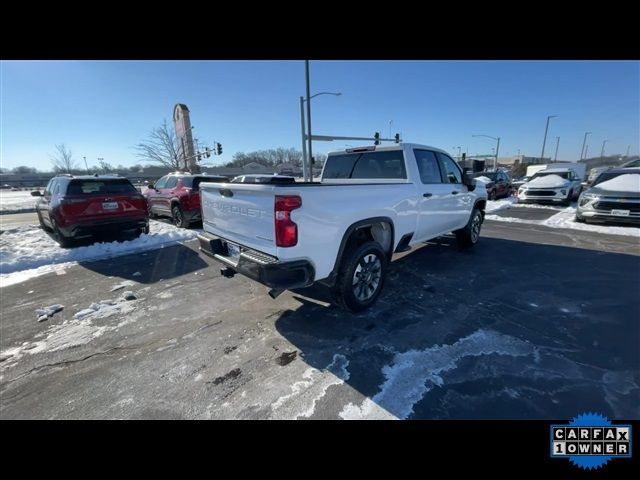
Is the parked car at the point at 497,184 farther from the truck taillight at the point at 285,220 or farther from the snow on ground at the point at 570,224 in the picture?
the truck taillight at the point at 285,220

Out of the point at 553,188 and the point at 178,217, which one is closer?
the point at 178,217

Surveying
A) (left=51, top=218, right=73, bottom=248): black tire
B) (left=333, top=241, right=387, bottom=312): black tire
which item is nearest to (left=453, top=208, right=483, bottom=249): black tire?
(left=333, top=241, right=387, bottom=312): black tire

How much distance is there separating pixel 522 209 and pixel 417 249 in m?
9.84

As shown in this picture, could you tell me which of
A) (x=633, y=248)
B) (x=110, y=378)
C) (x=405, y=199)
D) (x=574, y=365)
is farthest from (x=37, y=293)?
Answer: (x=633, y=248)

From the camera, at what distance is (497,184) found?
16.8 meters

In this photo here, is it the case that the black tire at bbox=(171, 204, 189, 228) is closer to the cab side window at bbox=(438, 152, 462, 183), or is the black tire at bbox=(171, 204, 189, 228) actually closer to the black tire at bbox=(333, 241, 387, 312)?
the black tire at bbox=(333, 241, 387, 312)

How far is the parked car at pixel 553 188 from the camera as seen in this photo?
13344 millimetres

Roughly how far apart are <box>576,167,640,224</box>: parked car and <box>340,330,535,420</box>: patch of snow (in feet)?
28.5

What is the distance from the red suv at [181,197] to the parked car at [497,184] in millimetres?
14946

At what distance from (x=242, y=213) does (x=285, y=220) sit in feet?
2.40

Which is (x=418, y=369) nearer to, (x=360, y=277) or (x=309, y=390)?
(x=309, y=390)

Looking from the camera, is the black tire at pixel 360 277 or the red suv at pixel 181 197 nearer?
the black tire at pixel 360 277
